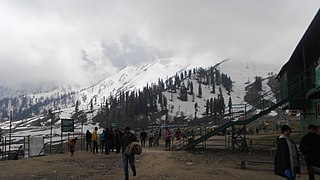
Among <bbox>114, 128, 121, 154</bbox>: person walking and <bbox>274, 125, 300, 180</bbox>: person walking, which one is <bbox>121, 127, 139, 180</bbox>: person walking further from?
<bbox>114, 128, 121, 154</bbox>: person walking

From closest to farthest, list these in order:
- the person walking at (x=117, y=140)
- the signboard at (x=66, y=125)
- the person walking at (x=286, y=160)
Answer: the person walking at (x=286, y=160)
the person walking at (x=117, y=140)
the signboard at (x=66, y=125)

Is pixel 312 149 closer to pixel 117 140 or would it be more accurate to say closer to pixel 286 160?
pixel 286 160

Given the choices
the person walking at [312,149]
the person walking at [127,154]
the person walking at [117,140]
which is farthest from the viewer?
the person walking at [117,140]

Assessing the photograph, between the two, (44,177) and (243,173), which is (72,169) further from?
(243,173)

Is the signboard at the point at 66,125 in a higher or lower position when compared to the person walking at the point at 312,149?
higher

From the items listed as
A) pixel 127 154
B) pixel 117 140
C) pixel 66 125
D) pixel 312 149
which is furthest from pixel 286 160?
pixel 66 125

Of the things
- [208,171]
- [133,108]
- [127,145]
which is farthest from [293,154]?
[133,108]

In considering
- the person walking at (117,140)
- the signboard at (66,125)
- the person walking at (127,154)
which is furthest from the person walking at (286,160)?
the signboard at (66,125)

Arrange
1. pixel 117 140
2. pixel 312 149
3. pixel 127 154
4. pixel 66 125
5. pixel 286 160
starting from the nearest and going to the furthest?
pixel 286 160 < pixel 312 149 < pixel 127 154 < pixel 117 140 < pixel 66 125

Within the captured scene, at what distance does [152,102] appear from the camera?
170 metres

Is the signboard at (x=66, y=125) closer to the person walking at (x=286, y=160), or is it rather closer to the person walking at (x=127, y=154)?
the person walking at (x=127, y=154)

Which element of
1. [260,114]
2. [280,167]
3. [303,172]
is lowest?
[303,172]

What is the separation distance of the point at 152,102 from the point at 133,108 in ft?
51.0

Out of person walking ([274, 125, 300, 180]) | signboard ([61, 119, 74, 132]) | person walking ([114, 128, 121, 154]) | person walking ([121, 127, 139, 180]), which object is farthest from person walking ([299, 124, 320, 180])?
signboard ([61, 119, 74, 132])
